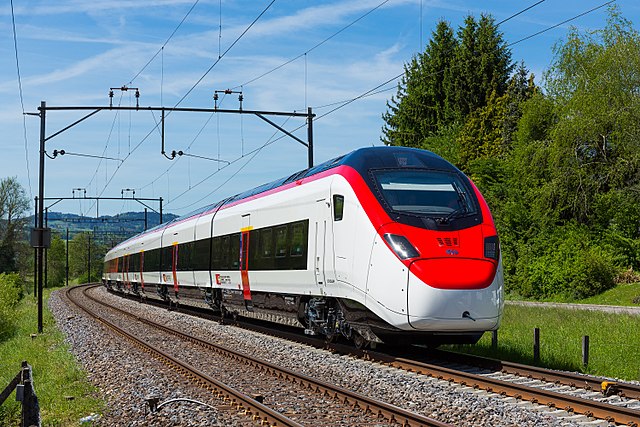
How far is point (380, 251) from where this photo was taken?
12.3 meters

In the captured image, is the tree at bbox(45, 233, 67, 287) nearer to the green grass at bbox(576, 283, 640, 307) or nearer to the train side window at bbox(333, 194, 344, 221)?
the green grass at bbox(576, 283, 640, 307)

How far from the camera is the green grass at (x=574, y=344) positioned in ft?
41.2

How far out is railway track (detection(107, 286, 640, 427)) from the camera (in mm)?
8723

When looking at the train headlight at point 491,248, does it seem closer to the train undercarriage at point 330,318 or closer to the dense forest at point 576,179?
the train undercarriage at point 330,318

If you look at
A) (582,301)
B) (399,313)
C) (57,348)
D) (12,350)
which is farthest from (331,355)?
(582,301)

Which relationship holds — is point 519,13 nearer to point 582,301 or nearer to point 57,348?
point 57,348

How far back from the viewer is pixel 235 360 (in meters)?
14.6

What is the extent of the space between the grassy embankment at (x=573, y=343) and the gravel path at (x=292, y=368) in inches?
110

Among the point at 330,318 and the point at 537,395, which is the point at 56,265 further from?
the point at 537,395

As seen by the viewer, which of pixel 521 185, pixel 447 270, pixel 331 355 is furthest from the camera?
pixel 521 185

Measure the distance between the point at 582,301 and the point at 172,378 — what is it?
79.1ft

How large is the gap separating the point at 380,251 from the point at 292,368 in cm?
253

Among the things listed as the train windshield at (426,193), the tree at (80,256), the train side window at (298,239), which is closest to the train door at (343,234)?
the train windshield at (426,193)

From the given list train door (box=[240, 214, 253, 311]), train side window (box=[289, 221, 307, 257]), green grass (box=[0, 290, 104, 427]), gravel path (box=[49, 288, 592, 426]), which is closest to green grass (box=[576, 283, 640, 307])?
train door (box=[240, 214, 253, 311])
